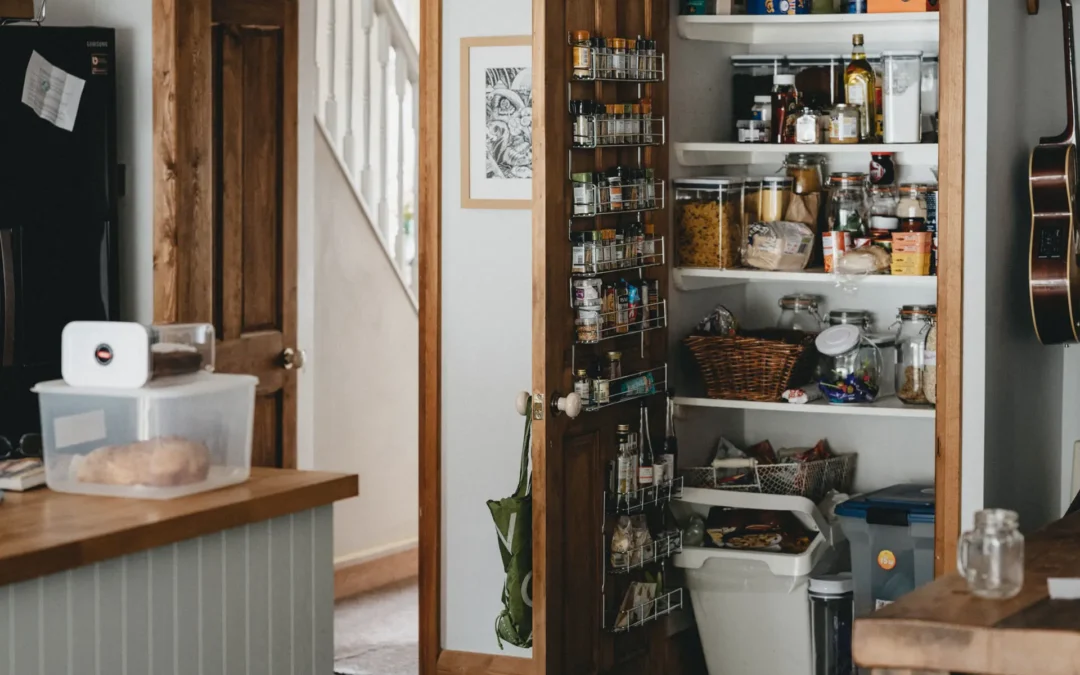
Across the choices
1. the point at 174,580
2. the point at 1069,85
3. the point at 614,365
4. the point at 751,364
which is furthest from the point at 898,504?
the point at 174,580

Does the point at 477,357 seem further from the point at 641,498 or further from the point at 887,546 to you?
the point at 887,546

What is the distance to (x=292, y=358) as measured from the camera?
4.72m

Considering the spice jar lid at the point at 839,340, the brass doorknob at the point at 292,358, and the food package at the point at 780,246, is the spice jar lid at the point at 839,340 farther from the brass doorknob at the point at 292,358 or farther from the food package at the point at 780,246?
the brass doorknob at the point at 292,358

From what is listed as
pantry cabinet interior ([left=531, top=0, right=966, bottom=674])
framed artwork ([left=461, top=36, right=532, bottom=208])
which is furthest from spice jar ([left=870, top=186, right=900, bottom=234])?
framed artwork ([left=461, top=36, right=532, bottom=208])

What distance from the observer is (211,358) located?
309cm

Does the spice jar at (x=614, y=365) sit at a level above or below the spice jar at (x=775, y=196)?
below

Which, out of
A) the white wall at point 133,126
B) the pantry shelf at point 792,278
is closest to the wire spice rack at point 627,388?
the pantry shelf at point 792,278

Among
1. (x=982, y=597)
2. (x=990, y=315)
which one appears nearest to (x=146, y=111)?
(x=990, y=315)

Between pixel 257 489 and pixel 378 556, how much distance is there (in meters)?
2.74

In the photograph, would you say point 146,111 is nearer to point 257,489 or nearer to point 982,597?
point 257,489

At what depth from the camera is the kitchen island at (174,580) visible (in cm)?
246

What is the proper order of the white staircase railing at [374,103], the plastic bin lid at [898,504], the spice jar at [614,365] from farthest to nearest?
the white staircase railing at [374,103], the plastic bin lid at [898,504], the spice jar at [614,365]

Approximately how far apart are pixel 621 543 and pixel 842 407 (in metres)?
0.75

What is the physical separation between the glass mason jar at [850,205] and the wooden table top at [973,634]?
1992mm
